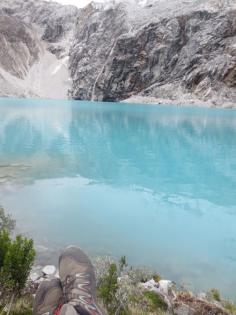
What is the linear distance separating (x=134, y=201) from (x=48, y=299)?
10.4 meters

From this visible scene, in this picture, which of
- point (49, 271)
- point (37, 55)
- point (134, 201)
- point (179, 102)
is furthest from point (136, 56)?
point (49, 271)

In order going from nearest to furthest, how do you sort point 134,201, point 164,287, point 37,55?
point 164,287 → point 134,201 → point 37,55

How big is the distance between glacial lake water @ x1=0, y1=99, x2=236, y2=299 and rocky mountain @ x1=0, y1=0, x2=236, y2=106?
252 feet

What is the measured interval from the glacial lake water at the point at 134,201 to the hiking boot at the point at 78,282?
14.8 feet

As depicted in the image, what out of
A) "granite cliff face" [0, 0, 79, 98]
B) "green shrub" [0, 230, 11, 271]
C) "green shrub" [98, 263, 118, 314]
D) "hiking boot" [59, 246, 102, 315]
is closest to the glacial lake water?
"green shrub" [98, 263, 118, 314]

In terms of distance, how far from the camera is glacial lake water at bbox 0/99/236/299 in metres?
9.63

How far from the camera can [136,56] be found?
113312 millimetres

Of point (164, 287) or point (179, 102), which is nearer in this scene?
point (164, 287)

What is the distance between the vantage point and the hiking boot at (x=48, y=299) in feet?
11.8

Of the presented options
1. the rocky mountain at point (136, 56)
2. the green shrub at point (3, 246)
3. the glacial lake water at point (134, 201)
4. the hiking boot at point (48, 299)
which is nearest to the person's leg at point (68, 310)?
the hiking boot at point (48, 299)

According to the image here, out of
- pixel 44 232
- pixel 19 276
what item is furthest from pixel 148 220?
pixel 19 276

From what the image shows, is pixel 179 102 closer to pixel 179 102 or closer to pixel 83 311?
pixel 179 102

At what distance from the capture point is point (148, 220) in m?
12.1

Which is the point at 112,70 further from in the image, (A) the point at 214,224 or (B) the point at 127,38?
(A) the point at 214,224
